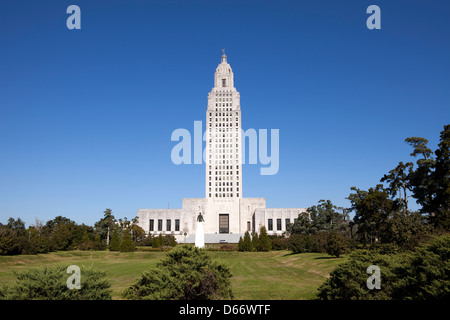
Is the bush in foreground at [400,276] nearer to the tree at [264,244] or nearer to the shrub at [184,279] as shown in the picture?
the shrub at [184,279]

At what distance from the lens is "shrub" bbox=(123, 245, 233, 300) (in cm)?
1177

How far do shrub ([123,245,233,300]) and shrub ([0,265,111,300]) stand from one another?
2.15 meters

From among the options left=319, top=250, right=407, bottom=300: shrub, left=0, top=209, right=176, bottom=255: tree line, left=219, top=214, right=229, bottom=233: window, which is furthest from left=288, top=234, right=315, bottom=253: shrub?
left=219, top=214, right=229, bottom=233: window

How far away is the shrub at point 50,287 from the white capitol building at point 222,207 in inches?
3259

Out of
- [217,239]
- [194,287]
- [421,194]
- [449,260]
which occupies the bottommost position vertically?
[217,239]

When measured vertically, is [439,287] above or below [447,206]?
below

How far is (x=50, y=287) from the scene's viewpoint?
910 centimetres

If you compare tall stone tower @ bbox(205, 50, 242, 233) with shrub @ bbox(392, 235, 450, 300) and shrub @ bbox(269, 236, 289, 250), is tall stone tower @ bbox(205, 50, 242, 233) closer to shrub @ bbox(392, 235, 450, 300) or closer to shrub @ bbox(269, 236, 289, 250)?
shrub @ bbox(269, 236, 289, 250)

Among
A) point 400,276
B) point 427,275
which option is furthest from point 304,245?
point 427,275
